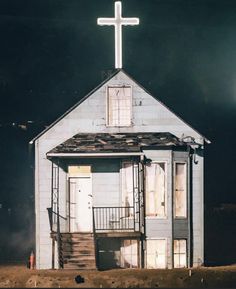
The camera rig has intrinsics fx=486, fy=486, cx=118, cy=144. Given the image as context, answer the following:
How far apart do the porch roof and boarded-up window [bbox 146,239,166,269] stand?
4.27 metres

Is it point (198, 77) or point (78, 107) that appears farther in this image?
point (198, 77)

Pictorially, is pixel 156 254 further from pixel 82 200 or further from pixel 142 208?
pixel 82 200

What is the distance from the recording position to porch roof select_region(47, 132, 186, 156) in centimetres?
2148

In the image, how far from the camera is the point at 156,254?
22047mm

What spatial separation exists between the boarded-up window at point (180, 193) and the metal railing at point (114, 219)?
2101 millimetres

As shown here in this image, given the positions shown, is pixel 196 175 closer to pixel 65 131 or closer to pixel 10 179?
pixel 65 131

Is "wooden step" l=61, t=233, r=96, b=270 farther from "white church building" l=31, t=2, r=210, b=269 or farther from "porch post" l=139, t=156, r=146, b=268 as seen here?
"porch post" l=139, t=156, r=146, b=268

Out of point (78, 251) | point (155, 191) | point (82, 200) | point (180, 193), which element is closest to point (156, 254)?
point (155, 191)

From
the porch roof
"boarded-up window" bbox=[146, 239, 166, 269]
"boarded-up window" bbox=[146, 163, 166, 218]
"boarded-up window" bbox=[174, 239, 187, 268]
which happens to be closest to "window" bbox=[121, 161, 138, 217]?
"boarded-up window" bbox=[146, 163, 166, 218]

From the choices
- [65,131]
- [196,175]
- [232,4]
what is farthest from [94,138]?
[232,4]

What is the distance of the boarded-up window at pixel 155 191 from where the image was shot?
72.3ft

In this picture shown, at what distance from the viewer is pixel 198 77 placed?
49281 millimetres

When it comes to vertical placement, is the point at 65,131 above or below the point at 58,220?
above

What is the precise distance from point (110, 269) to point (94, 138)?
5950 millimetres
